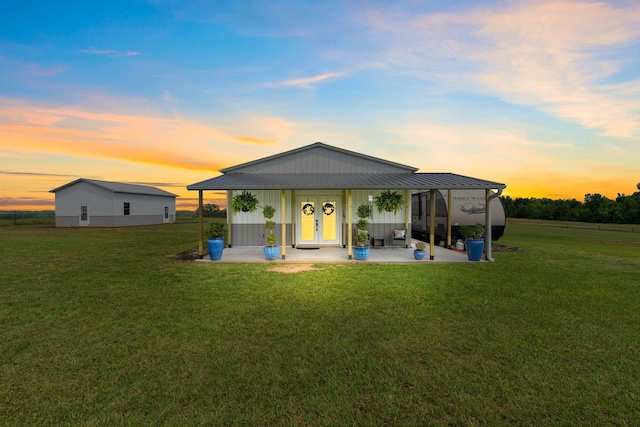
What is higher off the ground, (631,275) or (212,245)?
(212,245)

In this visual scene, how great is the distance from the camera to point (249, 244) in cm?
1491

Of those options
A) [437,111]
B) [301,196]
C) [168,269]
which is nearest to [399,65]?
[437,111]

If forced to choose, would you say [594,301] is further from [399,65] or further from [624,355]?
[399,65]

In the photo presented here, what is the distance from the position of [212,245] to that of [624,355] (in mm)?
11137

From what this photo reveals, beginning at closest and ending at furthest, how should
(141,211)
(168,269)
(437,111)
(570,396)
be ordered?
A: (570,396), (168,269), (437,111), (141,211)

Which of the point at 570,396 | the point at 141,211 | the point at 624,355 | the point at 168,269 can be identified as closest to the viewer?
the point at 570,396

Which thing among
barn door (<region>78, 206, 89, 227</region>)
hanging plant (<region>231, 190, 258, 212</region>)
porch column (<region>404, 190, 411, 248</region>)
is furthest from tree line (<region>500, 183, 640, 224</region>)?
barn door (<region>78, 206, 89, 227</region>)

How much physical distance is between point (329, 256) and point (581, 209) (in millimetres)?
58428

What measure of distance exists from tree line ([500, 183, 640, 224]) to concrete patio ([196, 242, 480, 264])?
3607 cm

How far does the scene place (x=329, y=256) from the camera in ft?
40.5

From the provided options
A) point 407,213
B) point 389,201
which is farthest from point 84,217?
point 407,213

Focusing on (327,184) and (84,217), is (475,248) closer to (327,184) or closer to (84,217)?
(327,184)

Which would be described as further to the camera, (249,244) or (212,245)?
(249,244)

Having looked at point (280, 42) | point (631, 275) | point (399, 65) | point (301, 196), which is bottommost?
point (631, 275)
